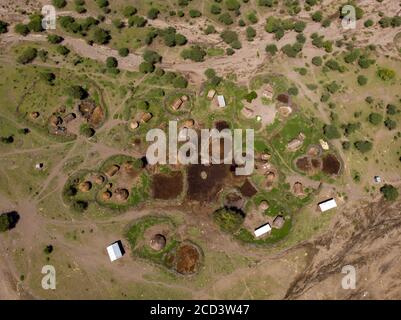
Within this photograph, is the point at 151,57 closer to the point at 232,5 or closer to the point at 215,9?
the point at 215,9

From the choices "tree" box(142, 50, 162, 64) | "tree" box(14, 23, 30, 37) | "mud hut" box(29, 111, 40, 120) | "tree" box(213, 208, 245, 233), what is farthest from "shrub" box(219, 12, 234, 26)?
"mud hut" box(29, 111, 40, 120)

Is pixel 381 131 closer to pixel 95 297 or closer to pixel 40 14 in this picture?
pixel 95 297

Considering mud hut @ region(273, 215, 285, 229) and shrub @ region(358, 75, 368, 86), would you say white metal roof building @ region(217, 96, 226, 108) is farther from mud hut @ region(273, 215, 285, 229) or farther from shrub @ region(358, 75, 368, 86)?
shrub @ region(358, 75, 368, 86)

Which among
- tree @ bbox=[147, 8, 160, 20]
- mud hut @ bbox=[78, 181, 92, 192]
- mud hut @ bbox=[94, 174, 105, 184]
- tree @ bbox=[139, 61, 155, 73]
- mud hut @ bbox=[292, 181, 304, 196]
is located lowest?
mud hut @ bbox=[78, 181, 92, 192]

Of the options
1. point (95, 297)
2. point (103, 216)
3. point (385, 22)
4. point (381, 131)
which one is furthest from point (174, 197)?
point (385, 22)

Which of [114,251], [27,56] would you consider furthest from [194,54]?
[114,251]
